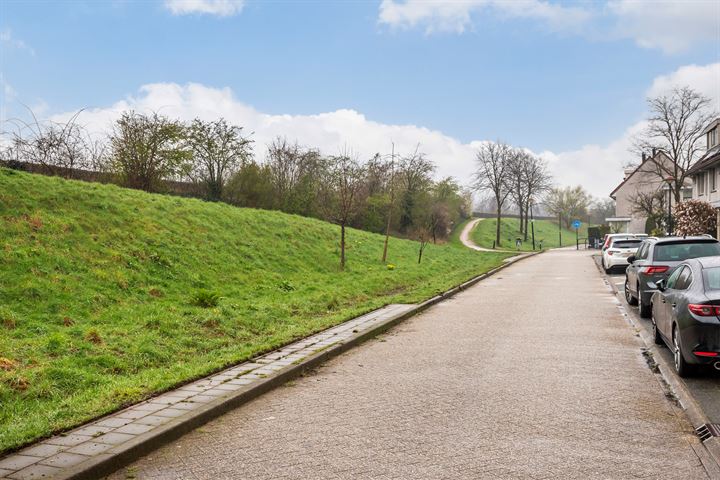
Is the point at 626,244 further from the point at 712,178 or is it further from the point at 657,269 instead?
the point at 657,269

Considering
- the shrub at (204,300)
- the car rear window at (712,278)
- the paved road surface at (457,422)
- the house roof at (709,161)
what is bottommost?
the paved road surface at (457,422)

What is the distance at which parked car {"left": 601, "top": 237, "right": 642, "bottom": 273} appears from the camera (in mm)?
25938

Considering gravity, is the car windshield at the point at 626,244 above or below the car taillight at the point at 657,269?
above

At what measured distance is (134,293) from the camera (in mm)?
11812

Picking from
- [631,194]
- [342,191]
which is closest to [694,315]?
[342,191]

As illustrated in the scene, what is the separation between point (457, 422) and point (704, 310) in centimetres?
338

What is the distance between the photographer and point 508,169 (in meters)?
72.8

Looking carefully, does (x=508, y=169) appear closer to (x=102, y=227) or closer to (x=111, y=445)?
(x=102, y=227)

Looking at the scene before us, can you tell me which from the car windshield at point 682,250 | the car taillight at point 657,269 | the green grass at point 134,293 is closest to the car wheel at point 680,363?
the green grass at point 134,293

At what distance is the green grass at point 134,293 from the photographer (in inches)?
261

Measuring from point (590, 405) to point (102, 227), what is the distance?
40.2ft

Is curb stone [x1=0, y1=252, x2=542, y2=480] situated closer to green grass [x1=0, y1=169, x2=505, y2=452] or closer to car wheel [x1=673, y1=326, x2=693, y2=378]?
green grass [x1=0, y1=169, x2=505, y2=452]

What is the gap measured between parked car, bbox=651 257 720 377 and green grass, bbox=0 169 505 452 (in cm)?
532

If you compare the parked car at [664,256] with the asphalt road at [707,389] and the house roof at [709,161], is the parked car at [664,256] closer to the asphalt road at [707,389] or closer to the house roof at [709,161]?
the asphalt road at [707,389]
